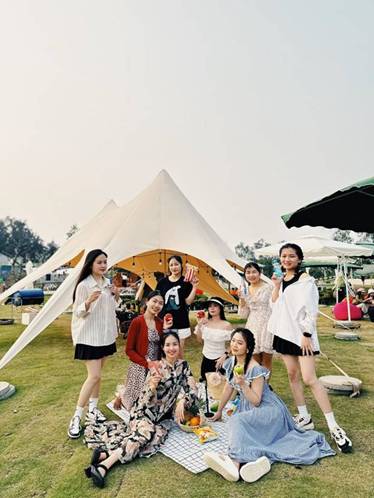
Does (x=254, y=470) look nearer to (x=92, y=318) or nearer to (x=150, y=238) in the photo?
(x=92, y=318)

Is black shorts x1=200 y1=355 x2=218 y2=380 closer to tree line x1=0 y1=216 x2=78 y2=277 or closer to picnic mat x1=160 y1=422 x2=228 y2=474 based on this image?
picnic mat x1=160 y1=422 x2=228 y2=474

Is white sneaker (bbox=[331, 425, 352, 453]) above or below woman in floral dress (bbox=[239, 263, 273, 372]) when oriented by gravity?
below

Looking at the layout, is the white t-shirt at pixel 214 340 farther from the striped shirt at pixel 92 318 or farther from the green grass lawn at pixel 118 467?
the striped shirt at pixel 92 318

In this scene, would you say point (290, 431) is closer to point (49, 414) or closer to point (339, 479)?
point (339, 479)

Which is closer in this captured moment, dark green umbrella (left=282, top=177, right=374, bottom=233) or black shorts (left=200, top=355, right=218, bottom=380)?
dark green umbrella (left=282, top=177, right=374, bottom=233)

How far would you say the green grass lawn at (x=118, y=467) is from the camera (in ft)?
6.89

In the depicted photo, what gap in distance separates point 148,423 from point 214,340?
1.07 m

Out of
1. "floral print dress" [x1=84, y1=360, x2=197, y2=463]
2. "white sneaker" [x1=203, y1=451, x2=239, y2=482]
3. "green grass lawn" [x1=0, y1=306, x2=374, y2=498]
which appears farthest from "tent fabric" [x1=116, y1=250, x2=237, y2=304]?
"white sneaker" [x1=203, y1=451, x2=239, y2=482]

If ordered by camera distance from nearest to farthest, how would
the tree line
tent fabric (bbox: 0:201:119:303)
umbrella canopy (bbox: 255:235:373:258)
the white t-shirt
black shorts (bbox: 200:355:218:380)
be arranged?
the white t-shirt, black shorts (bbox: 200:355:218:380), tent fabric (bbox: 0:201:119:303), umbrella canopy (bbox: 255:235:373:258), the tree line

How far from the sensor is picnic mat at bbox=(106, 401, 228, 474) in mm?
2387

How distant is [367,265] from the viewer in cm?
2473

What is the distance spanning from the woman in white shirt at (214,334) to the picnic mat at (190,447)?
0.72m

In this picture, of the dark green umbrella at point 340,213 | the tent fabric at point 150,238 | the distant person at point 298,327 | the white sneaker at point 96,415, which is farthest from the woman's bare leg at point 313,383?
the tent fabric at point 150,238

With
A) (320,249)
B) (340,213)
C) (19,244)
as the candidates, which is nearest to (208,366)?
(340,213)
